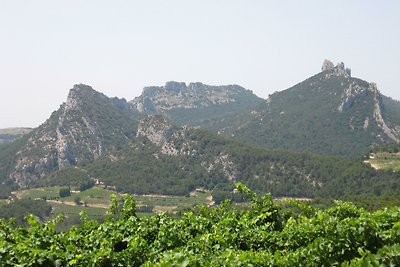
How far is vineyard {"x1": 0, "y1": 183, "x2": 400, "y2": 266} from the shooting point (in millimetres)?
11585

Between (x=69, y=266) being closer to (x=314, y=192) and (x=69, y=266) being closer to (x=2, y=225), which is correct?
(x=2, y=225)

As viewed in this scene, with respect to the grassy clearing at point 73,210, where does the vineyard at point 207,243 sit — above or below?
above

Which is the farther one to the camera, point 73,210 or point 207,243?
point 73,210

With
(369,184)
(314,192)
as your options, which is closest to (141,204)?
(314,192)

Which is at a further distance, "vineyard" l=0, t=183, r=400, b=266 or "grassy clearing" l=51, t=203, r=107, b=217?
"grassy clearing" l=51, t=203, r=107, b=217

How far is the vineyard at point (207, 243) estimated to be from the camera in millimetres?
11585

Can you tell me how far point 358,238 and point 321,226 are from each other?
1904 millimetres

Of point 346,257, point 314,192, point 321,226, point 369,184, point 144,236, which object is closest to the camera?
point 346,257

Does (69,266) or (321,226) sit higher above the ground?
(321,226)

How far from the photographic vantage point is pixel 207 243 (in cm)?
1410

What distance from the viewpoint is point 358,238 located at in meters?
12.9

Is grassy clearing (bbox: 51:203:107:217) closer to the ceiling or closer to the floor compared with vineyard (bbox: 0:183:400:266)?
closer to the floor

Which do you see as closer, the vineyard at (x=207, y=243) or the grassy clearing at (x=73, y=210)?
the vineyard at (x=207, y=243)

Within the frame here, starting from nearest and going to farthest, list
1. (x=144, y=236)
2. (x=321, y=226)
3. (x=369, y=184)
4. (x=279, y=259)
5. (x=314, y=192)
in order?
(x=279, y=259), (x=321, y=226), (x=144, y=236), (x=369, y=184), (x=314, y=192)
